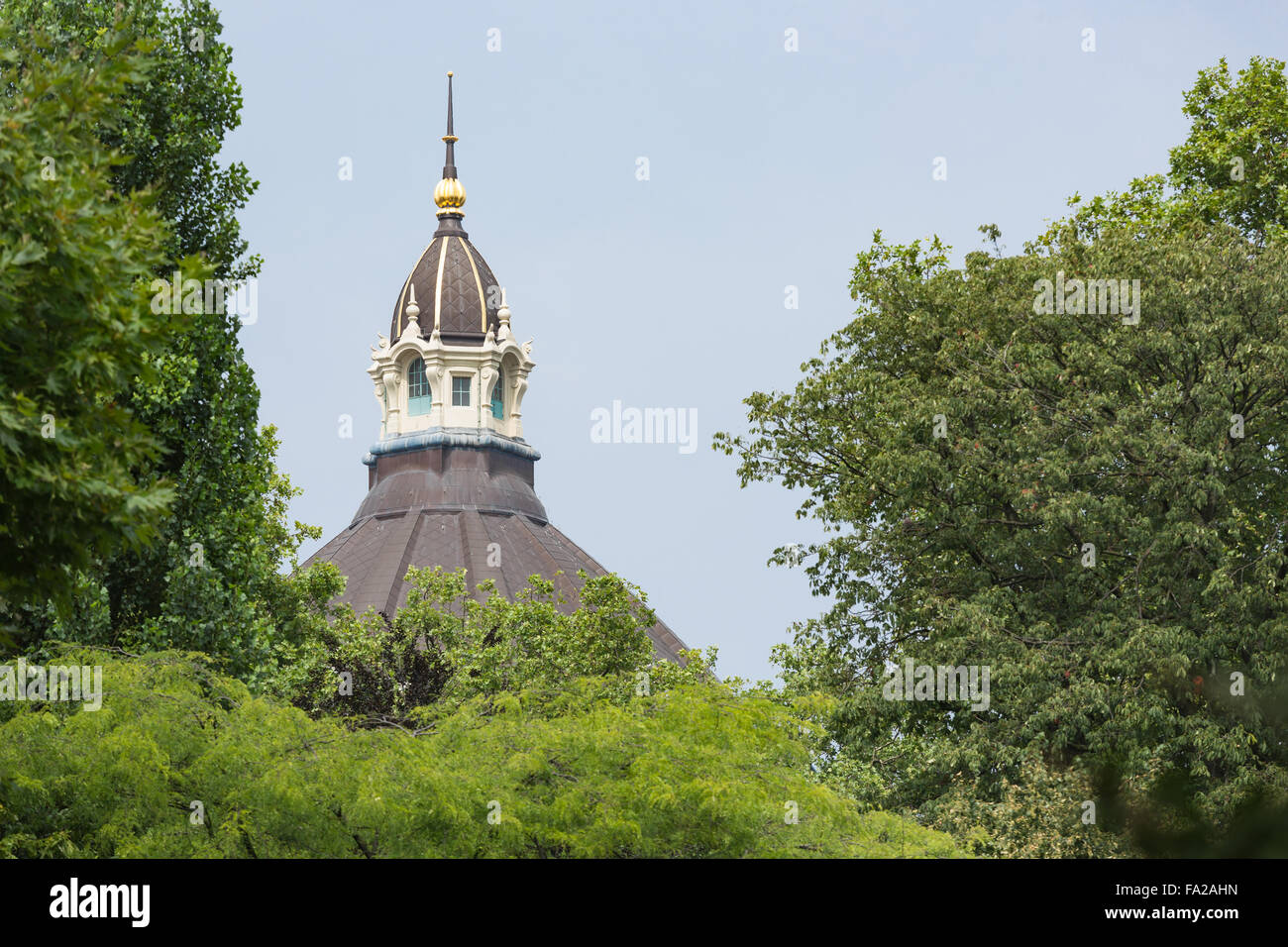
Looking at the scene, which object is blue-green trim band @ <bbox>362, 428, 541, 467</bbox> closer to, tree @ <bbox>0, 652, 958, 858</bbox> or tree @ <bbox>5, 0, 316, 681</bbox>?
tree @ <bbox>5, 0, 316, 681</bbox>

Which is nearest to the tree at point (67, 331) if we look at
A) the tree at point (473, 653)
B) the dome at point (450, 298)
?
the tree at point (473, 653)

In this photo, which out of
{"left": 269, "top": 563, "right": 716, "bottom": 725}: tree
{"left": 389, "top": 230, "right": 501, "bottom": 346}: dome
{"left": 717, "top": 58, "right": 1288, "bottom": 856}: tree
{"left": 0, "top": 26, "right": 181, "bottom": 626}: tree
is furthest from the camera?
{"left": 389, "top": 230, "right": 501, "bottom": 346}: dome

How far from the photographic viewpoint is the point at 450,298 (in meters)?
82.8

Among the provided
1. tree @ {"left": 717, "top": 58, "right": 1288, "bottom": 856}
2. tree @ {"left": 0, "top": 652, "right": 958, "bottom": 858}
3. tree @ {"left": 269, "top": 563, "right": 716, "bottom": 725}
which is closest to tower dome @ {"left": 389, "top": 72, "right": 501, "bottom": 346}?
tree @ {"left": 269, "top": 563, "right": 716, "bottom": 725}

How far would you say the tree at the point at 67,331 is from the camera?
1340cm

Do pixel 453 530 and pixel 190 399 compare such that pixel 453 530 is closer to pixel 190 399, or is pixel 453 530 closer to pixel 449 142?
pixel 449 142

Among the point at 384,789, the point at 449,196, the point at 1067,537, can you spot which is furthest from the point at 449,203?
the point at 384,789

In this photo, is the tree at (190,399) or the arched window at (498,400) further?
the arched window at (498,400)

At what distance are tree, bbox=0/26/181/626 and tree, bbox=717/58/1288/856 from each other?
50.2 ft

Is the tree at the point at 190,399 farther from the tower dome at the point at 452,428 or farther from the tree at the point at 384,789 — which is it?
the tower dome at the point at 452,428

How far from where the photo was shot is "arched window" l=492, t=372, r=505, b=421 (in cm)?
8332

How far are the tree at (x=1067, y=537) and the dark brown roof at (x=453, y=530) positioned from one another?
36.4 metres

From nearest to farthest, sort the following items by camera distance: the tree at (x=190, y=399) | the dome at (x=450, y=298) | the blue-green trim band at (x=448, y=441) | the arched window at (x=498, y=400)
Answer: the tree at (x=190, y=399) → the blue-green trim band at (x=448, y=441) → the dome at (x=450, y=298) → the arched window at (x=498, y=400)
